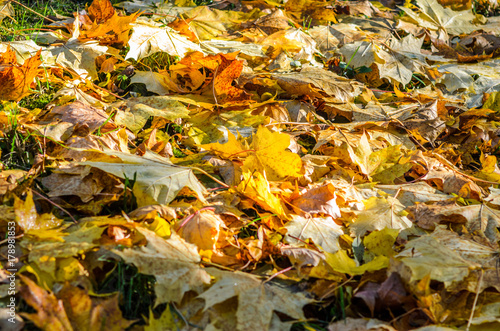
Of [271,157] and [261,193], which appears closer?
[261,193]

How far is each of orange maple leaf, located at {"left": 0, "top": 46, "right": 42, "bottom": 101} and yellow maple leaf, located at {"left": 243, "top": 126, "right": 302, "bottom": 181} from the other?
1.02m

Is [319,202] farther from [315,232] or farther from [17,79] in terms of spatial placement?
[17,79]

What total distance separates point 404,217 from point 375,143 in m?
0.54

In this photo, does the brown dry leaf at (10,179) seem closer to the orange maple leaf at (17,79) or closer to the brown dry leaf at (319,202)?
the orange maple leaf at (17,79)

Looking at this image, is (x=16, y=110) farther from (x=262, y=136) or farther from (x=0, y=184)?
(x=262, y=136)

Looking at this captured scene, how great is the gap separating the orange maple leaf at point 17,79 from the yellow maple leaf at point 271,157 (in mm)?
1021

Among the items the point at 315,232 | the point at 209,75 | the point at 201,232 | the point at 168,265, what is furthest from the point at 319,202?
the point at 209,75

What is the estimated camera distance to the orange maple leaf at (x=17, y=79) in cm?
174

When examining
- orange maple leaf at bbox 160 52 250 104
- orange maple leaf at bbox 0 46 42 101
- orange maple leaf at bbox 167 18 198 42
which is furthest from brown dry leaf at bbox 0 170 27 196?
orange maple leaf at bbox 167 18 198 42

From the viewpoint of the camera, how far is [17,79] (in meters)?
1.77

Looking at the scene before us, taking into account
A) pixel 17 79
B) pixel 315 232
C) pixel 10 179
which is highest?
pixel 17 79

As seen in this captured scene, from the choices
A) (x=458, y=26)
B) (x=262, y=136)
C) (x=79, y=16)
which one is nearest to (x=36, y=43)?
(x=79, y=16)

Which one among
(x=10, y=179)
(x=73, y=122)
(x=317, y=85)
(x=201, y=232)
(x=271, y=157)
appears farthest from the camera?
(x=317, y=85)

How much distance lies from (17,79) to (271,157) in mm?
1177
